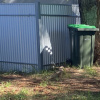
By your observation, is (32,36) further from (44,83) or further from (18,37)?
(44,83)

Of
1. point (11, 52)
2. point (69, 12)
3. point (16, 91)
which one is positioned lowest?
A: point (16, 91)

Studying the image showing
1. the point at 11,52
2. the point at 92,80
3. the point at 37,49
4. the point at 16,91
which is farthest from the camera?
the point at 11,52

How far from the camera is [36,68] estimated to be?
9281 mm

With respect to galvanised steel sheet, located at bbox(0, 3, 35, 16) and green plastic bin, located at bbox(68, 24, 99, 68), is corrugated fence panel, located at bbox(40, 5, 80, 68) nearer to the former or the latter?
galvanised steel sheet, located at bbox(0, 3, 35, 16)

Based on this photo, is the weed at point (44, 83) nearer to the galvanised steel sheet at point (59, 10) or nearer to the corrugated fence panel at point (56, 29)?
the corrugated fence panel at point (56, 29)

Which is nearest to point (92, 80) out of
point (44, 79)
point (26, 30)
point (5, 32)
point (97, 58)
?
point (44, 79)

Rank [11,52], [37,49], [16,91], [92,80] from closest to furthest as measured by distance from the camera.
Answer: [16,91] → [92,80] → [37,49] → [11,52]

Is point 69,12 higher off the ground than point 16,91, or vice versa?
point 69,12

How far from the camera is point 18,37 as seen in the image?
955 centimetres

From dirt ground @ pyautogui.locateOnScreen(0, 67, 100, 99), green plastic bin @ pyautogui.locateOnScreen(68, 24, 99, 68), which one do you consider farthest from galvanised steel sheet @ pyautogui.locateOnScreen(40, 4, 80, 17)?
dirt ground @ pyautogui.locateOnScreen(0, 67, 100, 99)

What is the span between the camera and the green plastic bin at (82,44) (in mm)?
9188

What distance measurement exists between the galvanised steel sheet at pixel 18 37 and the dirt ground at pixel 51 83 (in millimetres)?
810

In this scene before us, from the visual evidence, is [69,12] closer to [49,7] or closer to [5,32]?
[49,7]

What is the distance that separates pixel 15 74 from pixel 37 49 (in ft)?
3.39
